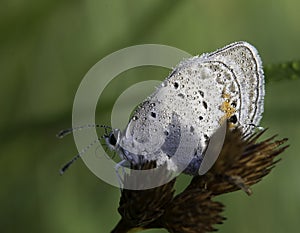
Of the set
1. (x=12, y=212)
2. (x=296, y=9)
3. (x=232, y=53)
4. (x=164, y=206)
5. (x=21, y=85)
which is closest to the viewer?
(x=164, y=206)

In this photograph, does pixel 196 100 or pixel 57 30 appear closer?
pixel 196 100

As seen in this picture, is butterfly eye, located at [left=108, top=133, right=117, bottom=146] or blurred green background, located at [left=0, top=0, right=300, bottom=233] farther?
blurred green background, located at [left=0, top=0, right=300, bottom=233]

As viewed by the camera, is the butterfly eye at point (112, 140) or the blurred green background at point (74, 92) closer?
the butterfly eye at point (112, 140)

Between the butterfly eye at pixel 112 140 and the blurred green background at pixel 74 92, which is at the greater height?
the blurred green background at pixel 74 92

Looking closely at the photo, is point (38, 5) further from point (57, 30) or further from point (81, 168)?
point (81, 168)

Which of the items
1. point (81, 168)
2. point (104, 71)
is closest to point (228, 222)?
point (81, 168)

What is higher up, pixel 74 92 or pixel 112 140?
pixel 74 92

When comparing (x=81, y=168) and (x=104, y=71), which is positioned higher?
(x=104, y=71)

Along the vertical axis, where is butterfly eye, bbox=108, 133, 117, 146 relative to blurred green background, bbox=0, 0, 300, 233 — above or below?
below
